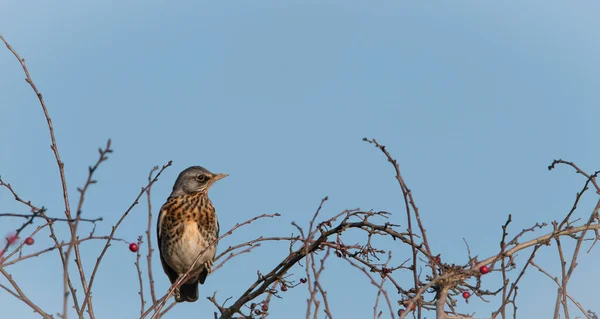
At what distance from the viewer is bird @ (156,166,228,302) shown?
358 inches

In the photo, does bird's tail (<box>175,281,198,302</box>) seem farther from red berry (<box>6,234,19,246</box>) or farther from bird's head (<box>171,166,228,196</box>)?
red berry (<box>6,234,19,246</box>)

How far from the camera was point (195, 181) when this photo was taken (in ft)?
31.3

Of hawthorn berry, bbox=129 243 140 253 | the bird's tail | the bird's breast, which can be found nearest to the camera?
hawthorn berry, bbox=129 243 140 253

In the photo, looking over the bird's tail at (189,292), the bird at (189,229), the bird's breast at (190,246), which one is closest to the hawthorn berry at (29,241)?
the bird at (189,229)

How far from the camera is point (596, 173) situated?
18.6 feet

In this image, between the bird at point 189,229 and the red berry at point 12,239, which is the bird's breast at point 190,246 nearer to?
the bird at point 189,229

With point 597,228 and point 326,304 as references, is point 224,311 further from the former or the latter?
point 597,228

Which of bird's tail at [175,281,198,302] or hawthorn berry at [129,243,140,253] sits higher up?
bird's tail at [175,281,198,302]

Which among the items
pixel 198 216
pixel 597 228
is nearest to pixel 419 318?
pixel 597 228

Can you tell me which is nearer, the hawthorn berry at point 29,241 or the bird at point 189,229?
the hawthorn berry at point 29,241

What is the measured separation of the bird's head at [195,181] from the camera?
952 centimetres

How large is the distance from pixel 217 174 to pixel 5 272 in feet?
14.1

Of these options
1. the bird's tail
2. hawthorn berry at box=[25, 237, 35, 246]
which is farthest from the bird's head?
hawthorn berry at box=[25, 237, 35, 246]

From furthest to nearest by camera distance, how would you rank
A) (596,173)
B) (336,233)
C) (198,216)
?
(198,216) < (336,233) < (596,173)
